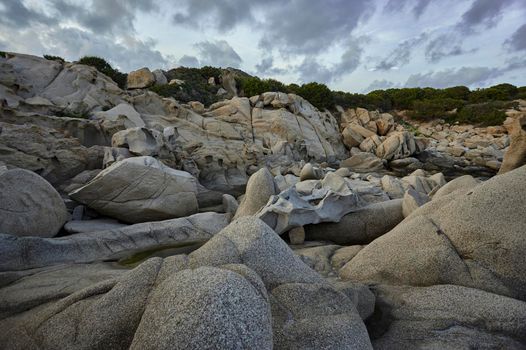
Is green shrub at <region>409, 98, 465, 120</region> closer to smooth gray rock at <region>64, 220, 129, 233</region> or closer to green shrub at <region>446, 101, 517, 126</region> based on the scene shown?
green shrub at <region>446, 101, 517, 126</region>

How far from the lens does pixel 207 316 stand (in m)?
2.36

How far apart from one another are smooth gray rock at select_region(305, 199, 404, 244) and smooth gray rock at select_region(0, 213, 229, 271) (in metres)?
2.87

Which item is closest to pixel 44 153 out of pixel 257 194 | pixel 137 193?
pixel 137 193

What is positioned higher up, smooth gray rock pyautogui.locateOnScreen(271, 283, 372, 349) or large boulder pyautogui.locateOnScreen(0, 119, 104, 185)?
large boulder pyautogui.locateOnScreen(0, 119, 104, 185)

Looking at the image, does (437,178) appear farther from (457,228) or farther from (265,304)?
(265,304)

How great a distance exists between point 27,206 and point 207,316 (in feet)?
24.6

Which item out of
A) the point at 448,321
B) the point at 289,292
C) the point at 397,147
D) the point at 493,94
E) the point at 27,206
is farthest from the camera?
the point at 493,94

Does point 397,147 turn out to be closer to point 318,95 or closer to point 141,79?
point 318,95

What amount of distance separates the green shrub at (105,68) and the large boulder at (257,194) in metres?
30.7

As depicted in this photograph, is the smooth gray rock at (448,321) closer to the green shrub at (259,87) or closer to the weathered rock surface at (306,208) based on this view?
the weathered rock surface at (306,208)

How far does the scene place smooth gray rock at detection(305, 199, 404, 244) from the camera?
27.5 feet

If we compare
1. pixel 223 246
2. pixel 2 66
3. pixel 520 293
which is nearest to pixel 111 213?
pixel 223 246

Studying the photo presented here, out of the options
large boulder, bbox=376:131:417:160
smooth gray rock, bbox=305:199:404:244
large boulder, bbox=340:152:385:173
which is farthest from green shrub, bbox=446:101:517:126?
smooth gray rock, bbox=305:199:404:244

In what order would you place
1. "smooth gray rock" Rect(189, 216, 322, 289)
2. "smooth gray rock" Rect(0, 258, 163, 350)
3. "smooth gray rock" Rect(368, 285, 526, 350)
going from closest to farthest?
"smooth gray rock" Rect(0, 258, 163, 350)
"smooth gray rock" Rect(368, 285, 526, 350)
"smooth gray rock" Rect(189, 216, 322, 289)
